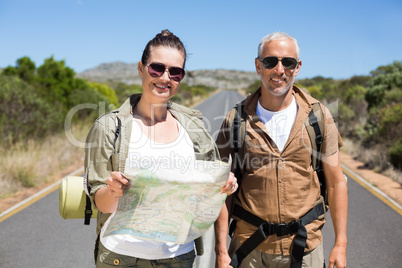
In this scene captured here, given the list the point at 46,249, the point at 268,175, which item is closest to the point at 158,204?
the point at 268,175

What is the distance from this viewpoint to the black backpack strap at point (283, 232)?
2.42 meters

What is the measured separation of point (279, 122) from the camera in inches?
100

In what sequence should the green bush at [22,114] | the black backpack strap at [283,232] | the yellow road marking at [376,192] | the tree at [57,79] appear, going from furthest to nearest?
the tree at [57,79] → the green bush at [22,114] → the yellow road marking at [376,192] → the black backpack strap at [283,232]

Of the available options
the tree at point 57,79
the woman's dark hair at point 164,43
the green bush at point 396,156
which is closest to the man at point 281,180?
the woman's dark hair at point 164,43

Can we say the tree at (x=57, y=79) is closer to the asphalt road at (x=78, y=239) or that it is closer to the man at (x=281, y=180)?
the asphalt road at (x=78, y=239)

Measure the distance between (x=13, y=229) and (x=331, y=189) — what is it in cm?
470

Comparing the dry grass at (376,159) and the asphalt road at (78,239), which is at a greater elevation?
the dry grass at (376,159)

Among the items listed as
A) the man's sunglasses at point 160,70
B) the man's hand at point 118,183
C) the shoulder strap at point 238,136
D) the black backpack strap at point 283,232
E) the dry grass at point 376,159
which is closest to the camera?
the man's hand at point 118,183

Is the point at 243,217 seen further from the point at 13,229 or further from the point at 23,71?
the point at 23,71

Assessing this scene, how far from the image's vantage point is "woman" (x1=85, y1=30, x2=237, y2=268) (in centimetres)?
197

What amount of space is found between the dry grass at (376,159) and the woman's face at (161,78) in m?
7.79

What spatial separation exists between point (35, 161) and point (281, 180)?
26.4 feet

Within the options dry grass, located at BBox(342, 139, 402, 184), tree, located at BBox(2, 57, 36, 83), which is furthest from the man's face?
tree, located at BBox(2, 57, 36, 83)

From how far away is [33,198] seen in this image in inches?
290
